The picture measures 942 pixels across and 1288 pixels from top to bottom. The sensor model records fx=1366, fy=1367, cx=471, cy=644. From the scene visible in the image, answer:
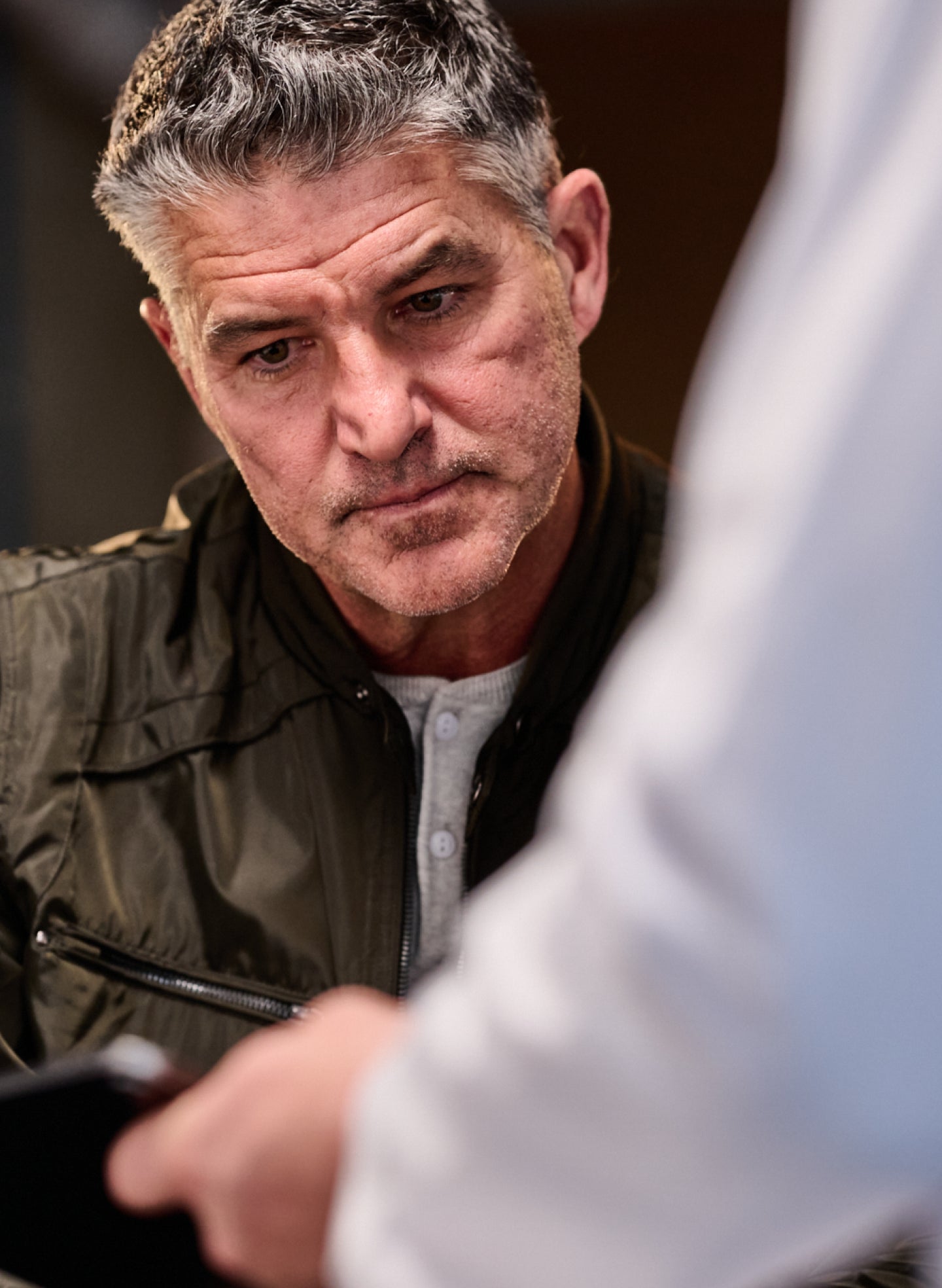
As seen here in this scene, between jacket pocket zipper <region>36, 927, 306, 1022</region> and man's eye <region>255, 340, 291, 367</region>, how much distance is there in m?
0.61

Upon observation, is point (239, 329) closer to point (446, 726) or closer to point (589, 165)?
point (446, 726)

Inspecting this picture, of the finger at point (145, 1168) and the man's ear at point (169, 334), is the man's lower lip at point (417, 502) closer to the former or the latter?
the man's ear at point (169, 334)

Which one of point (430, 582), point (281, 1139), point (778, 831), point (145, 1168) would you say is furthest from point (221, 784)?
point (778, 831)

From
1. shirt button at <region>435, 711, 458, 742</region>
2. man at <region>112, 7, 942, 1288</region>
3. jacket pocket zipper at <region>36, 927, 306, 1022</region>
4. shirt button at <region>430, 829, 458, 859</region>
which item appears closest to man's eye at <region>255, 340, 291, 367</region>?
shirt button at <region>435, 711, 458, 742</region>

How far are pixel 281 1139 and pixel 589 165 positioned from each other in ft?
10.9

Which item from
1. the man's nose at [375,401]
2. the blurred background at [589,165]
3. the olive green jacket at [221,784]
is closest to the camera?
the man's nose at [375,401]

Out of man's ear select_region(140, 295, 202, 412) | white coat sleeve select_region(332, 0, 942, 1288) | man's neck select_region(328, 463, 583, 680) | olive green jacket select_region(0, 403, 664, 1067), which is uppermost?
white coat sleeve select_region(332, 0, 942, 1288)

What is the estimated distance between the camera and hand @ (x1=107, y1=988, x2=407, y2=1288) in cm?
54

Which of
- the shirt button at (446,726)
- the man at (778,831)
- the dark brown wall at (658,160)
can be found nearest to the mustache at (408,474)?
the shirt button at (446,726)

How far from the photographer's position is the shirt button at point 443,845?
141 centimetres

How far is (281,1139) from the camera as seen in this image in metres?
0.55

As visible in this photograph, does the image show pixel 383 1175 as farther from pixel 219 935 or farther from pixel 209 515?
pixel 209 515

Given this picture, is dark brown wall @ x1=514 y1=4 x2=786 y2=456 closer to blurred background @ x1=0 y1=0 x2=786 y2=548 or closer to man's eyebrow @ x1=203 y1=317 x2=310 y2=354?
blurred background @ x1=0 y1=0 x2=786 y2=548

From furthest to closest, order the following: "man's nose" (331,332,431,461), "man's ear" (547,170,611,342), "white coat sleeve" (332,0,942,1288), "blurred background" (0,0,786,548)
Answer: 1. "blurred background" (0,0,786,548)
2. "man's ear" (547,170,611,342)
3. "man's nose" (331,332,431,461)
4. "white coat sleeve" (332,0,942,1288)
